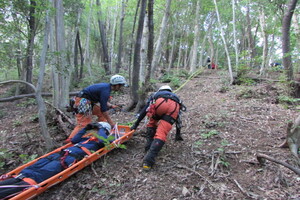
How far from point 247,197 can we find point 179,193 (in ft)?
3.53

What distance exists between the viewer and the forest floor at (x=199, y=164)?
3119 millimetres

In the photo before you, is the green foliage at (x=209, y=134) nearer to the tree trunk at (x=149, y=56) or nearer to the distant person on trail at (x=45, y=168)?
the distant person on trail at (x=45, y=168)

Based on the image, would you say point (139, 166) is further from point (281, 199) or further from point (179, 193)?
point (281, 199)

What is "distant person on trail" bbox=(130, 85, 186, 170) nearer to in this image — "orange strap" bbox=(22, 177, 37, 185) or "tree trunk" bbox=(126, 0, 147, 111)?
"orange strap" bbox=(22, 177, 37, 185)

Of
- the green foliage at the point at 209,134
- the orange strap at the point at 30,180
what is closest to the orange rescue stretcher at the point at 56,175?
the orange strap at the point at 30,180

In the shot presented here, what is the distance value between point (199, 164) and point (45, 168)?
303 cm

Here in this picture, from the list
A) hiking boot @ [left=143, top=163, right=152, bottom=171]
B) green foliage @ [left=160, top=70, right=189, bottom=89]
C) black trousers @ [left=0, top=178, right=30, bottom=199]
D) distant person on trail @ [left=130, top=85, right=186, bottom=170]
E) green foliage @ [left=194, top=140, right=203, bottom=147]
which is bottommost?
hiking boot @ [left=143, top=163, right=152, bottom=171]

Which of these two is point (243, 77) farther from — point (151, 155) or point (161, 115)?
point (151, 155)

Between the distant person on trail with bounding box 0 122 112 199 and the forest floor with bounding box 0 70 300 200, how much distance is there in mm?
405

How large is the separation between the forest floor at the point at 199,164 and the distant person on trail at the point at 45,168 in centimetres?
41

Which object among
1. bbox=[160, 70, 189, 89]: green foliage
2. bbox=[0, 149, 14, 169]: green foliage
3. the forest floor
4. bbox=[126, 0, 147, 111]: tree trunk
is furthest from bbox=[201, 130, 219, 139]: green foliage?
bbox=[160, 70, 189, 89]: green foliage

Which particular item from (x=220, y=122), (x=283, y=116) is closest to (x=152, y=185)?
(x=220, y=122)

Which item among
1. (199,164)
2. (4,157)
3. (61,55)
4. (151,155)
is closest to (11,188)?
(4,157)

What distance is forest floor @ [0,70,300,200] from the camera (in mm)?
3119
